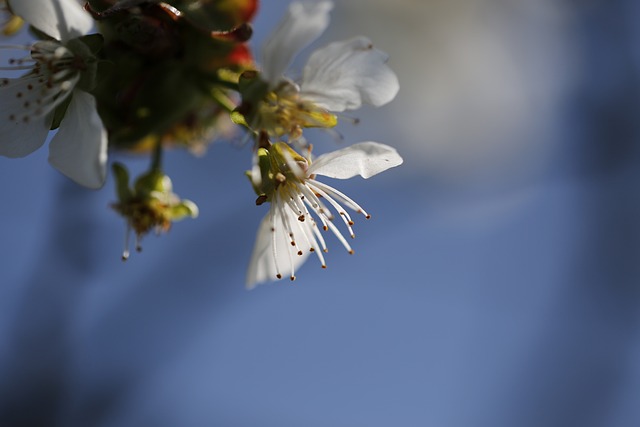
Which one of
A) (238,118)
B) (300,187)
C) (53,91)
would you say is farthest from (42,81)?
(300,187)

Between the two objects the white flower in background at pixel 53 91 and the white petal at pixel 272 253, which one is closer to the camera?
the white flower in background at pixel 53 91

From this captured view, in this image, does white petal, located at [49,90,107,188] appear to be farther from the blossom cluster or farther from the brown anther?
the brown anther

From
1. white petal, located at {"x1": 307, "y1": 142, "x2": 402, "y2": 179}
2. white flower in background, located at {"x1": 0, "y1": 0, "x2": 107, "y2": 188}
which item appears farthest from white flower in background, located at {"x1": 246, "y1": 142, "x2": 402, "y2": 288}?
white flower in background, located at {"x1": 0, "y1": 0, "x2": 107, "y2": 188}

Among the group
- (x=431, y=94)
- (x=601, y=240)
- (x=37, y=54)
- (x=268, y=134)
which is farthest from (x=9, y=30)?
(x=431, y=94)

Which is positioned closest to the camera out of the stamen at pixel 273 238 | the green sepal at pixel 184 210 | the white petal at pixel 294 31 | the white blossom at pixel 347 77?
the white petal at pixel 294 31

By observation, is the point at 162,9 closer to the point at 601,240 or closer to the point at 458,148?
the point at 601,240

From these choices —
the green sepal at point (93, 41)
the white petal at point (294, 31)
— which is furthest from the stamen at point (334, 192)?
the green sepal at point (93, 41)

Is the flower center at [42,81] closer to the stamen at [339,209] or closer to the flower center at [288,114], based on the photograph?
the flower center at [288,114]
